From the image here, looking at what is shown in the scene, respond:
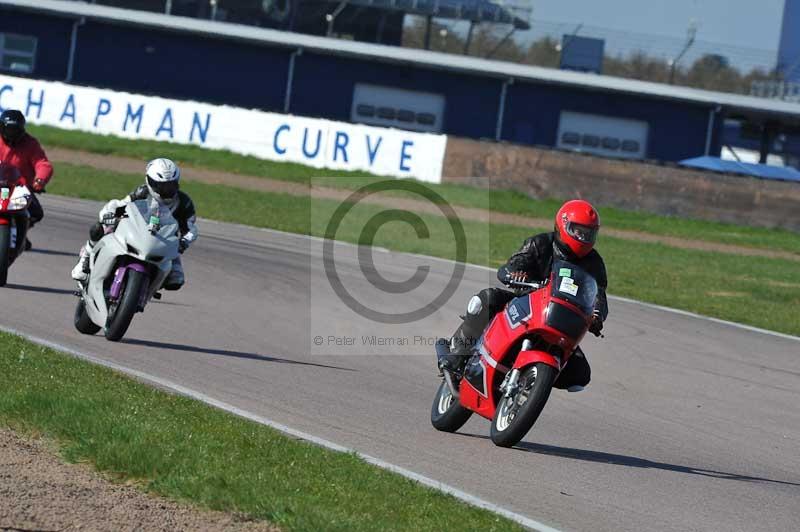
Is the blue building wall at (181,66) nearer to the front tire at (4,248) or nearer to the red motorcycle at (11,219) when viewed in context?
the red motorcycle at (11,219)

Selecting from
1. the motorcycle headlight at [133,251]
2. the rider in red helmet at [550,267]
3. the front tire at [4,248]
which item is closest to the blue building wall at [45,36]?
the front tire at [4,248]

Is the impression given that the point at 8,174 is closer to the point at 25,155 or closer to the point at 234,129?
the point at 25,155

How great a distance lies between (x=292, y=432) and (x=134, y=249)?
3053 mm

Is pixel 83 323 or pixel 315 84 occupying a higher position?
pixel 315 84

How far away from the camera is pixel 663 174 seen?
28250mm

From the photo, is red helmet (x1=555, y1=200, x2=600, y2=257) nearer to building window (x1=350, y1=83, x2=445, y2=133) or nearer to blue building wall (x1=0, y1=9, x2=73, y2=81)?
building window (x1=350, y1=83, x2=445, y2=133)

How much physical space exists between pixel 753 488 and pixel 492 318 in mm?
1912

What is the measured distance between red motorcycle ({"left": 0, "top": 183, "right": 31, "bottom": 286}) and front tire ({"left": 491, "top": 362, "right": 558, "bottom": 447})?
6.36 meters

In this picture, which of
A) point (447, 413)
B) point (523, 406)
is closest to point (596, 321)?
point (523, 406)

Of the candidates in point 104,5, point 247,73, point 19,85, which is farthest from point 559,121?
point 19,85

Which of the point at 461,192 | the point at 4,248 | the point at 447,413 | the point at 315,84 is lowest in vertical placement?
the point at 447,413

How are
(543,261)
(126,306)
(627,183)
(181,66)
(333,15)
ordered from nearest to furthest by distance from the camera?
(543,261) → (126,306) → (627,183) → (181,66) → (333,15)

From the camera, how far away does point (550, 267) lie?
8180 millimetres

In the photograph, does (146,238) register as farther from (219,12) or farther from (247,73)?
(219,12)
